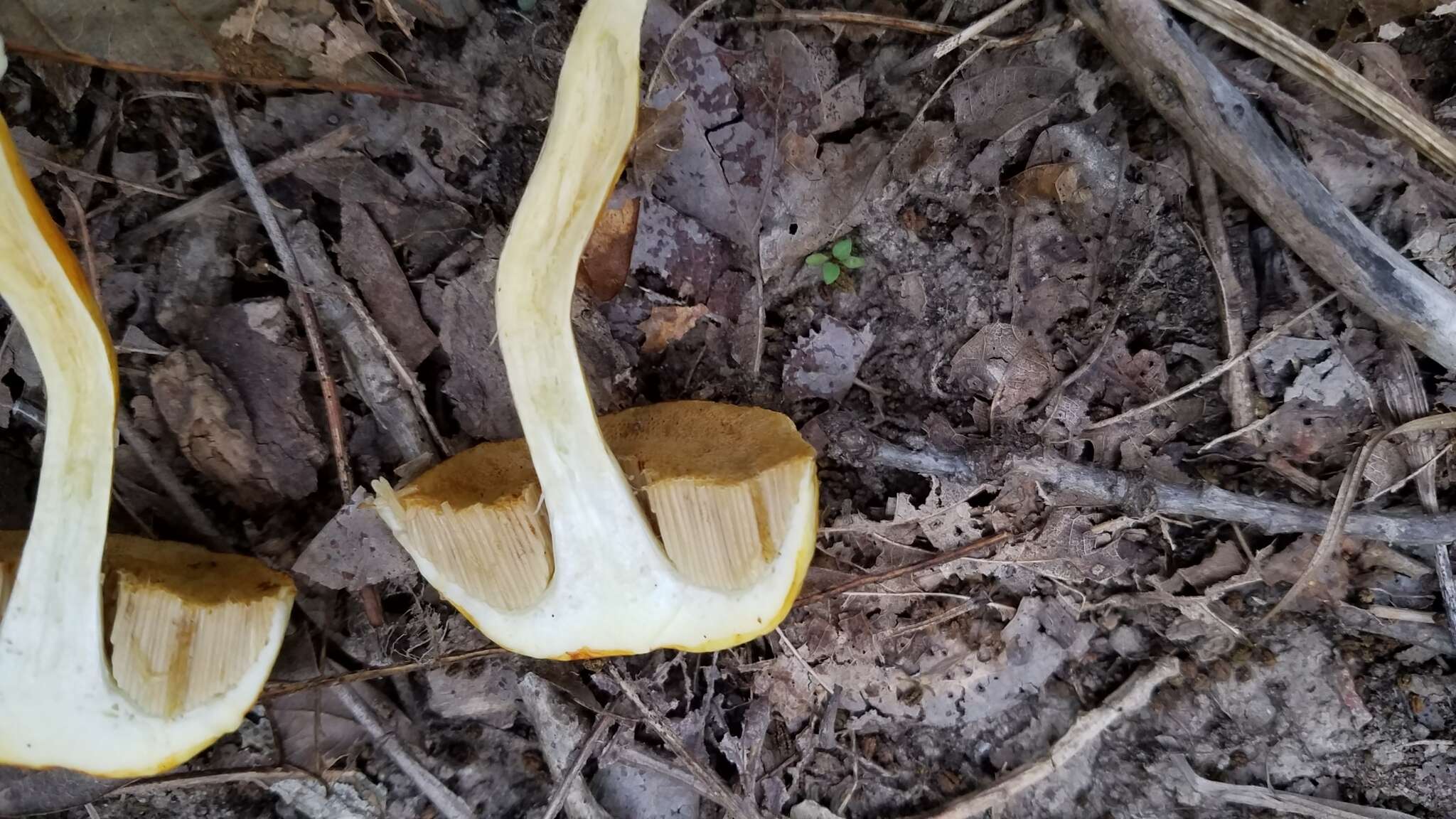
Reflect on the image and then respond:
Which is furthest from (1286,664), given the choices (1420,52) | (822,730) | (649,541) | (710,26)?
(710,26)

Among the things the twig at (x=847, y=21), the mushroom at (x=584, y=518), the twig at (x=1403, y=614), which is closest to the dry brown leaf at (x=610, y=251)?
the mushroom at (x=584, y=518)

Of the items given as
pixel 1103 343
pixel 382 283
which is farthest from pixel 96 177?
pixel 1103 343

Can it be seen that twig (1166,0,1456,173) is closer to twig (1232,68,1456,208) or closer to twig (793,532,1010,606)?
twig (1232,68,1456,208)

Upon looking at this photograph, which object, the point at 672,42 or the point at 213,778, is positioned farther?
the point at 213,778

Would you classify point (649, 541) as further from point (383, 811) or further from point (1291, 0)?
point (1291, 0)

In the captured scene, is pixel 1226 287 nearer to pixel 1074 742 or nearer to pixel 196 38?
pixel 1074 742

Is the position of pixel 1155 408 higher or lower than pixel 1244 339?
lower
